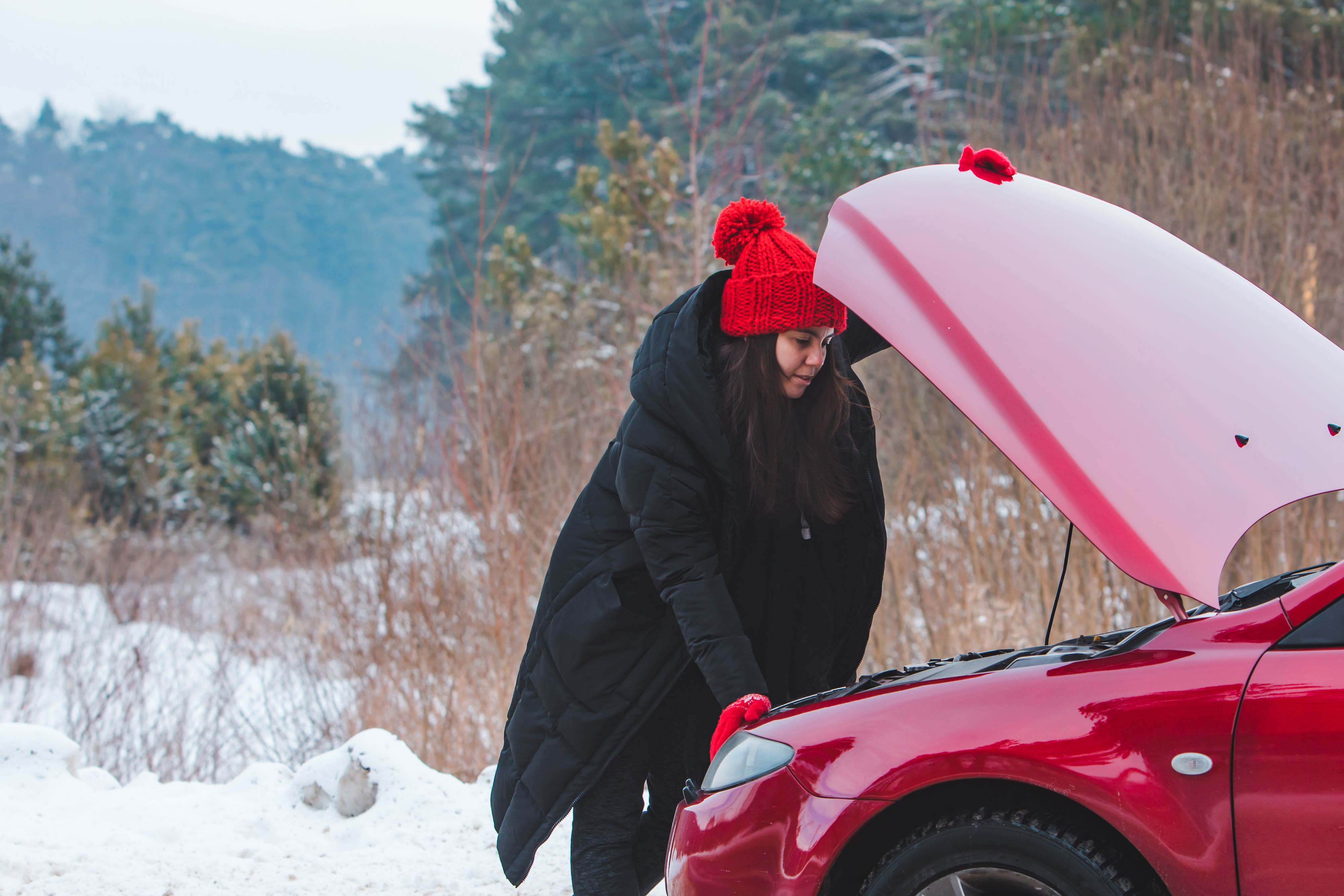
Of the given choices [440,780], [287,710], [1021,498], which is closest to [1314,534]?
[1021,498]

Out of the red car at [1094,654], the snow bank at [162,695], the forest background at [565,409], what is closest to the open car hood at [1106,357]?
the red car at [1094,654]

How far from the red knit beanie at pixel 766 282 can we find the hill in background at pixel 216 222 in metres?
89.1

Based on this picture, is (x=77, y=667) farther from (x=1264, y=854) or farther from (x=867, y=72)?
(x=867, y=72)

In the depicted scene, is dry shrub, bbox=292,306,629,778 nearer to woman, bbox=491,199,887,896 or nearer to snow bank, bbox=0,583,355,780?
snow bank, bbox=0,583,355,780

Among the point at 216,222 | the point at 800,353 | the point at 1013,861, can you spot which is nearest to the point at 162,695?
the point at 800,353

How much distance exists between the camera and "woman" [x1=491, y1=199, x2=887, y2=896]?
237 centimetres

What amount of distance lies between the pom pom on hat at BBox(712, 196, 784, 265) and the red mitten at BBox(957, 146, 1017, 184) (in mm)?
430

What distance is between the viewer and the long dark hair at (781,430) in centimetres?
244

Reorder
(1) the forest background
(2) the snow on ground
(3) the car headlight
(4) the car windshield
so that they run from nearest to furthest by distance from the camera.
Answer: (4) the car windshield < (3) the car headlight < (2) the snow on ground < (1) the forest background

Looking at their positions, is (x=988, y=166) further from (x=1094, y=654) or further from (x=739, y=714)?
(x=739, y=714)

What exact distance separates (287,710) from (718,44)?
620 centimetres

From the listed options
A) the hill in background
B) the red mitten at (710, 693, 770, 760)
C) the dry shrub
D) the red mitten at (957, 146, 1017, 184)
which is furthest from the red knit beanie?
the hill in background

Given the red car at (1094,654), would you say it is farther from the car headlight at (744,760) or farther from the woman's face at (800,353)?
the woman's face at (800,353)

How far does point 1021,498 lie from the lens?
6949 mm
